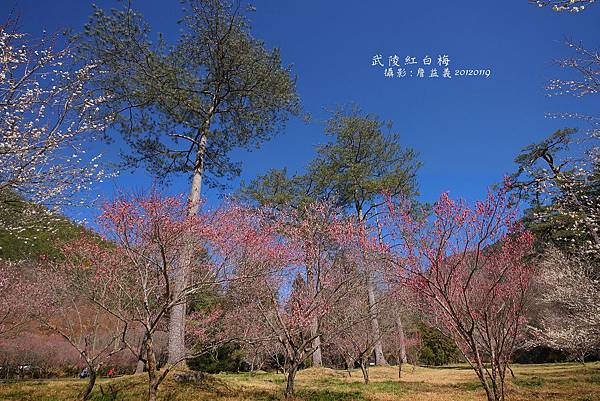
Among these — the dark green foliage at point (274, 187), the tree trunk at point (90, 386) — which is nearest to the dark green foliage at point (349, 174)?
the dark green foliage at point (274, 187)

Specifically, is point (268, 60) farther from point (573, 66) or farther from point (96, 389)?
point (96, 389)

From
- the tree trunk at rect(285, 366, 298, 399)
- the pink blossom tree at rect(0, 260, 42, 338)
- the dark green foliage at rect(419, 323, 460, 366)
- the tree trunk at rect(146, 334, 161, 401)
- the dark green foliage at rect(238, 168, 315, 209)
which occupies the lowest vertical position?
the dark green foliage at rect(419, 323, 460, 366)

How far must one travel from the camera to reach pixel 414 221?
6777 mm

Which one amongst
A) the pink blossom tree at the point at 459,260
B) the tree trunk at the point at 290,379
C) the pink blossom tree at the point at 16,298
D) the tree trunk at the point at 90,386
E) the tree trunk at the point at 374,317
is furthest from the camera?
the pink blossom tree at the point at 16,298

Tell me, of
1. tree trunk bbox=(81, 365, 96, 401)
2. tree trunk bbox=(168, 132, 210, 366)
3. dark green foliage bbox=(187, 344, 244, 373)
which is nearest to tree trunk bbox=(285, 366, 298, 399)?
tree trunk bbox=(168, 132, 210, 366)

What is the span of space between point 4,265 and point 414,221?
66.4 ft

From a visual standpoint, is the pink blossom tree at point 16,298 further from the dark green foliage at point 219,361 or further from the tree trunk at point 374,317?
the dark green foliage at point 219,361

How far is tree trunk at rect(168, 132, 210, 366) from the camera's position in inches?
297

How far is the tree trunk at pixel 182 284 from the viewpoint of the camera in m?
7.53

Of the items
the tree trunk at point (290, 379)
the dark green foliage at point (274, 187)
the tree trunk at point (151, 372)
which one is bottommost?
the tree trunk at point (290, 379)

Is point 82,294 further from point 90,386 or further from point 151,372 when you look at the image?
point 151,372

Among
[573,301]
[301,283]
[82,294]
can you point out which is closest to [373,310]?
[301,283]

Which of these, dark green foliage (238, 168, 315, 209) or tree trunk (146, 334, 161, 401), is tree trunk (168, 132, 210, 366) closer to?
tree trunk (146, 334, 161, 401)

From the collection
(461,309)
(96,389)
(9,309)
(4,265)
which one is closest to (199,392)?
(96,389)
